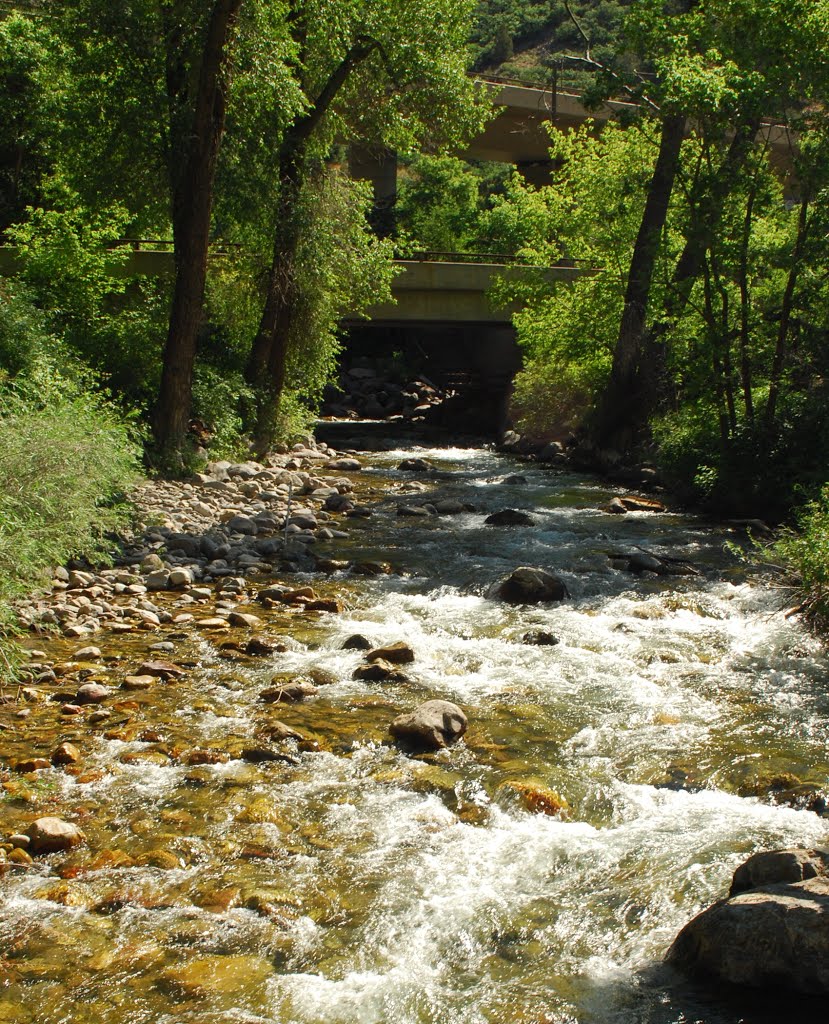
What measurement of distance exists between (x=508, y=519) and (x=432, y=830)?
30.9 feet

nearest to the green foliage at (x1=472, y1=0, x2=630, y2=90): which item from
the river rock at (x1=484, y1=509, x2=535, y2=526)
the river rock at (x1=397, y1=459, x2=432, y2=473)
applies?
the river rock at (x1=397, y1=459, x2=432, y2=473)

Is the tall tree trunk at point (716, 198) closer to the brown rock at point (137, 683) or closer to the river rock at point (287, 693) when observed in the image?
Result: the river rock at point (287, 693)

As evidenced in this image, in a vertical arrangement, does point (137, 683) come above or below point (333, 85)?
below

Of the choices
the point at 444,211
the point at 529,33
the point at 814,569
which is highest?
the point at 529,33

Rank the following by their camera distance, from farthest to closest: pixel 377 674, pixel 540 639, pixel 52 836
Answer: pixel 540 639 < pixel 377 674 < pixel 52 836

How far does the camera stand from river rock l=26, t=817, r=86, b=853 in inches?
227

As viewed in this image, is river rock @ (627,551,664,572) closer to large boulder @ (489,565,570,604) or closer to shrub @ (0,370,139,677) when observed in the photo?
large boulder @ (489,565,570,604)

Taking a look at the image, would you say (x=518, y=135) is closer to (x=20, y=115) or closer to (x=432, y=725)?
(x=20, y=115)

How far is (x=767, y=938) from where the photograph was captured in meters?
4.65

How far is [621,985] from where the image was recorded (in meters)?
4.86

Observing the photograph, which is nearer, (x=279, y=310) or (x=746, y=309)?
(x=746, y=309)

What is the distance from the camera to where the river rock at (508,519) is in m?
15.3

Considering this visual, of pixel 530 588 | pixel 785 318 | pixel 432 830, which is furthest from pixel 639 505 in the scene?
pixel 432 830

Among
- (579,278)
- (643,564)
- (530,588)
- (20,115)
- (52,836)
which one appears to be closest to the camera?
(52,836)
